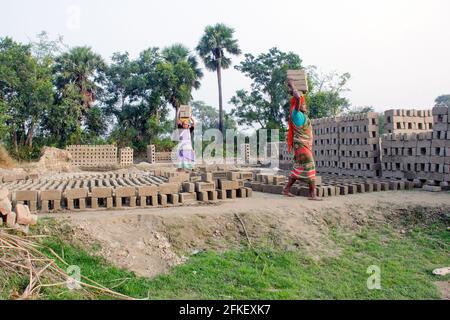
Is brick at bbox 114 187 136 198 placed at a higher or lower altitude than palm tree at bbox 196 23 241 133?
lower

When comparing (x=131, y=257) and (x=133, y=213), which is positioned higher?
(x=133, y=213)

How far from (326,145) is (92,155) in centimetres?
1516

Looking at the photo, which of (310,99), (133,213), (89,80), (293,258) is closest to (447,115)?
(293,258)

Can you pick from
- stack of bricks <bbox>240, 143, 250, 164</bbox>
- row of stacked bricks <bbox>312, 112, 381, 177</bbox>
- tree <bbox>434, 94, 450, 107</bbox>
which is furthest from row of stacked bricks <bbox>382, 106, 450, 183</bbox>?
tree <bbox>434, 94, 450, 107</bbox>

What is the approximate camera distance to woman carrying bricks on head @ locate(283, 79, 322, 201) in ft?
30.5

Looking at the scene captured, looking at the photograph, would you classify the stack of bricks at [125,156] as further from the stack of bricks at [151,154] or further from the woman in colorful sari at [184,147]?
the woman in colorful sari at [184,147]

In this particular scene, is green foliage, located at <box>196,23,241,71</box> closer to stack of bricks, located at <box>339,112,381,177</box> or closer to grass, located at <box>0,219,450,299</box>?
stack of bricks, located at <box>339,112,381,177</box>

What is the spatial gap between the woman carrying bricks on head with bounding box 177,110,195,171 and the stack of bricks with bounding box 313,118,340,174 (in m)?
5.36

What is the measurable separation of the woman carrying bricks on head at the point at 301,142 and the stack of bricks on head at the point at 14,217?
5.68m

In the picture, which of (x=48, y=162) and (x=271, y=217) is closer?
(x=271, y=217)

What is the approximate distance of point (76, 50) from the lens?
27141 millimetres
